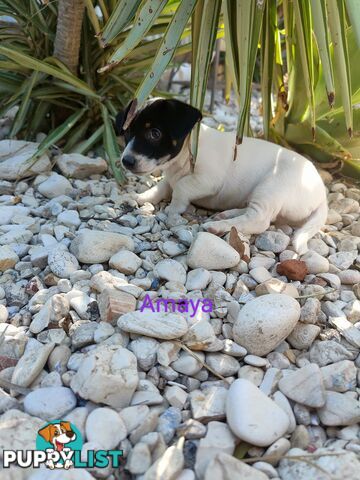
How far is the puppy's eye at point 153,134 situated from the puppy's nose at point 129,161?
0.09m

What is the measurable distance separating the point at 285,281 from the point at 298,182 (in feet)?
1.54

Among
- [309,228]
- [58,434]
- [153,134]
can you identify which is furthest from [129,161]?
[58,434]

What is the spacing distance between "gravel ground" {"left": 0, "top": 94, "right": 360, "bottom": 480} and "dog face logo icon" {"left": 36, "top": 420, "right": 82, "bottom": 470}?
0.06 ft

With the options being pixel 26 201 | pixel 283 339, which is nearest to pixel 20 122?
pixel 26 201

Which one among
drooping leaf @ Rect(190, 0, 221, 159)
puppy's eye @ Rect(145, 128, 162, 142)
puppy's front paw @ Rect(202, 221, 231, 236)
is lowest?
puppy's front paw @ Rect(202, 221, 231, 236)

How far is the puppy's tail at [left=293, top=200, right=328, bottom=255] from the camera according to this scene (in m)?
1.82

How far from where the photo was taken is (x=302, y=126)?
7.84 ft

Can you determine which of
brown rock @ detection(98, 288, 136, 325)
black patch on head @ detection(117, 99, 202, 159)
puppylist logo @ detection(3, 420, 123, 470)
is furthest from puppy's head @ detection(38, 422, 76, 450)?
black patch on head @ detection(117, 99, 202, 159)

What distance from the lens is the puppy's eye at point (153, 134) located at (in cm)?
190

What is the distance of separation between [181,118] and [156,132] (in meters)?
0.10

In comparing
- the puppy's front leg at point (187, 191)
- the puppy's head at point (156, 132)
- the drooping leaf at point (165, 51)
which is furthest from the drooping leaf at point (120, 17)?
the puppy's front leg at point (187, 191)

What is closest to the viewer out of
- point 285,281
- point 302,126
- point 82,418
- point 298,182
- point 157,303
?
point 82,418

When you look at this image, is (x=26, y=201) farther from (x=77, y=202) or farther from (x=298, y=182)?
(x=298, y=182)

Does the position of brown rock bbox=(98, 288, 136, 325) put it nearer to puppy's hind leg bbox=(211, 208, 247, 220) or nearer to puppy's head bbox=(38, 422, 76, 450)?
puppy's head bbox=(38, 422, 76, 450)
